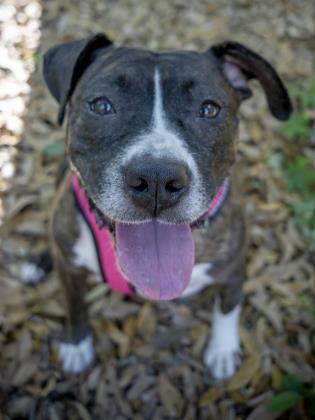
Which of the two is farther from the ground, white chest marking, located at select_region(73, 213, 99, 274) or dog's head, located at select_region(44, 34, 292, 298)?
dog's head, located at select_region(44, 34, 292, 298)

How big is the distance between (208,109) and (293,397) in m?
2.14

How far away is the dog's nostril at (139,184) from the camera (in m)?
2.20

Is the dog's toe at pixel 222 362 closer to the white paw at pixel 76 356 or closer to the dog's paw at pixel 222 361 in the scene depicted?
the dog's paw at pixel 222 361

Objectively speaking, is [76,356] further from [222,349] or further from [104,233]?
[104,233]

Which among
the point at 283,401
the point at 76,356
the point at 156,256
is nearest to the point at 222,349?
the point at 283,401

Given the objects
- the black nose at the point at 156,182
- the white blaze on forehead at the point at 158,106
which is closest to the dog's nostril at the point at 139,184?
Result: the black nose at the point at 156,182

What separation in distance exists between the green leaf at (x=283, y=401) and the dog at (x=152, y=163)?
2.86 ft

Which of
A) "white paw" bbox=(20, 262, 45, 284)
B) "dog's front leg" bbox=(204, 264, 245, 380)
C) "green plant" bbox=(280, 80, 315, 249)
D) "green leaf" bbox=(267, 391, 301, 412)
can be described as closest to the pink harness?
"dog's front leg" bbox=(204, 264, 245, 380)

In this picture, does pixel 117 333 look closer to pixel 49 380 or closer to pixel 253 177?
pixel 49 380

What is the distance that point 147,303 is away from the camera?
156 inches

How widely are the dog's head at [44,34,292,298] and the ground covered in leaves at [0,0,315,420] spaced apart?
4.90 ft

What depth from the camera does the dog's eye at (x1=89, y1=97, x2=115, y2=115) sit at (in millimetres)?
2535

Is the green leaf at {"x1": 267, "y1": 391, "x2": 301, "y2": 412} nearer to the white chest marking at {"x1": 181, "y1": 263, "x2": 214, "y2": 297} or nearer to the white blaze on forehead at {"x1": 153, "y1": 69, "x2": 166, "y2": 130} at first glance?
the white chest marking at {"x1": 181, "y1": 263, "x2": 214, "y2": 297}

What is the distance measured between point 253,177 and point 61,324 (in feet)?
7.62
